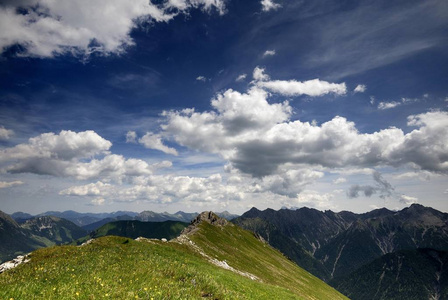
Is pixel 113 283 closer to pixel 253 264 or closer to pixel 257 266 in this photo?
pixel 253 264

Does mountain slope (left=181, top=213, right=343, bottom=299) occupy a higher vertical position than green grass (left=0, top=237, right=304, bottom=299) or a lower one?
lower

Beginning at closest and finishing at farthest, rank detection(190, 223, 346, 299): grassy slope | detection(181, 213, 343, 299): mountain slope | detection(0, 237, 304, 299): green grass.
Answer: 1. detection(0, 237, 304, 299): green grass
2. detection(181, 213, 343, 299): mountain slope
3. detection(190, 223, 346, 299): grassy slope

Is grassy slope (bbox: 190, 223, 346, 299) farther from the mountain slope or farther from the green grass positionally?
the green grass

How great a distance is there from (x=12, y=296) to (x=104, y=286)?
3.79 meters

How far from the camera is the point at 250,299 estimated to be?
20141 mm

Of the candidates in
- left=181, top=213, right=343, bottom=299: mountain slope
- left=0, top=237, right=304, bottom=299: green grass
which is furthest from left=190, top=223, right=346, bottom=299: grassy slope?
left=0, top=237, right=304, bottom=299: green grass

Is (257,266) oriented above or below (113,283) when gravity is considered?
below

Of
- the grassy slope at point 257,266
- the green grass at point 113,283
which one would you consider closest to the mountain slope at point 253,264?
the grassy slope at point 257,266

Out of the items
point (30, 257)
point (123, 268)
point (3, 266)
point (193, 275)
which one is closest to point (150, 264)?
point (123, 268)

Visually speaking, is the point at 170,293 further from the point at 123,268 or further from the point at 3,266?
the point at 3,266

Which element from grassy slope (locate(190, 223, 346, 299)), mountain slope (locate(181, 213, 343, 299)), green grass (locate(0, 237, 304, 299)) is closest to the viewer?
green grass (locate(0, 237, 304, 299))

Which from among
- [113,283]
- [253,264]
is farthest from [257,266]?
[113,283]

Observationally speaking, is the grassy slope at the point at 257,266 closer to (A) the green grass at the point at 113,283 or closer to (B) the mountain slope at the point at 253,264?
(B) the mountain slope at the point at 253,264

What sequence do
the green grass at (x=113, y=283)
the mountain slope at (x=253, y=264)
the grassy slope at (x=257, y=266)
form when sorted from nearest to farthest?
the green grass at (x=113, y=283)
the mountain slope at (x=253, y=264)
the grassy slope at (x=257, y=266)
